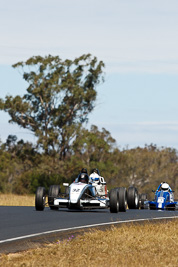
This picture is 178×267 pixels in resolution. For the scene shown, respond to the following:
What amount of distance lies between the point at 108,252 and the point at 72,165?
54119 mm

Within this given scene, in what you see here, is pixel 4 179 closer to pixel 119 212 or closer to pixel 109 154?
pixel 109 154

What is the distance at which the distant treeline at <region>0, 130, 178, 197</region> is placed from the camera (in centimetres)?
6378

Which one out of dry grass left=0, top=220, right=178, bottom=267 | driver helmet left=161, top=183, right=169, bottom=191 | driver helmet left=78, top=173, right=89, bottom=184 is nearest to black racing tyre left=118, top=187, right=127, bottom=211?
driver helmet left=78, top=173, right=89, bottom=184

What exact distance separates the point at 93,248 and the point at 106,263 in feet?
5.83

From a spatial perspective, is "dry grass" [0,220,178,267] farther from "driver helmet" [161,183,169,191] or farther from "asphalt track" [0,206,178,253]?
"driver helmet" [161,183,169,191]

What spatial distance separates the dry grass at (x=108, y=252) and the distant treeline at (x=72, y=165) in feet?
152

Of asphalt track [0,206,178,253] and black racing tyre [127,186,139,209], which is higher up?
black racing tyre [127,186,139,209]

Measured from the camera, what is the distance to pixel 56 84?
67.9 m

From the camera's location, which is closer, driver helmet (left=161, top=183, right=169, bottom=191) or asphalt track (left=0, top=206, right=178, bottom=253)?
asphalt track (left=0, top=206, right=178, bottom=253)

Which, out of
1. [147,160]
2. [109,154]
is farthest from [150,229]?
[147,160]

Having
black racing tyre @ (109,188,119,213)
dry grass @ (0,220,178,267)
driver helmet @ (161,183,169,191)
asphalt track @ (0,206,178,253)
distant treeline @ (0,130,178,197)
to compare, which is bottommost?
dry grass @ (0,220,178,267)

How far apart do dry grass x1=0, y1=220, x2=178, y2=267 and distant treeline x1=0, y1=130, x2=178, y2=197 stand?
46403 millimetres

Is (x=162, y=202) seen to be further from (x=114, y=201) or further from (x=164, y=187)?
(x=114, y=201)

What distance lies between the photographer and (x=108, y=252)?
11.6 metres
